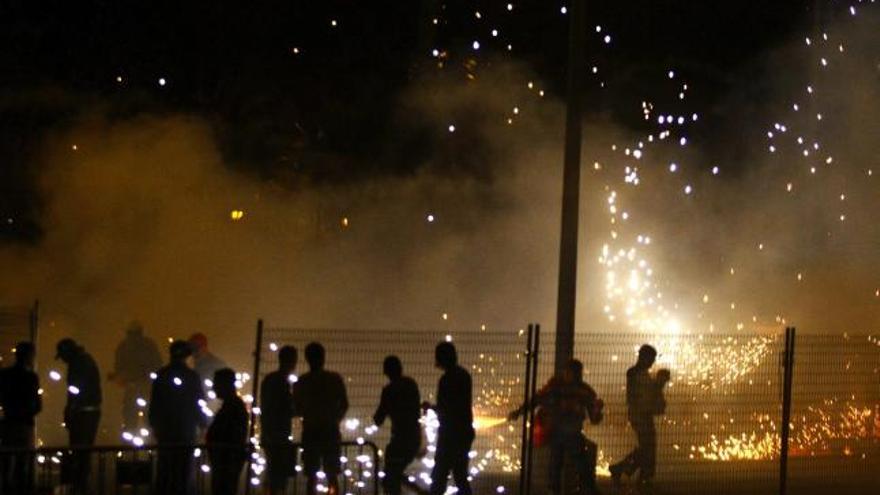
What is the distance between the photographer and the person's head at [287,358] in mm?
10883

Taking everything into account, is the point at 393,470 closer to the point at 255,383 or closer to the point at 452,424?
the point at 452,424

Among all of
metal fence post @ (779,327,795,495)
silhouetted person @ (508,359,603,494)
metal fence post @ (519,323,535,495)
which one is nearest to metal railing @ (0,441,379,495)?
metal fence post @ (519,323,535,495)

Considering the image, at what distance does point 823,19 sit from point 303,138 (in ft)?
26.7

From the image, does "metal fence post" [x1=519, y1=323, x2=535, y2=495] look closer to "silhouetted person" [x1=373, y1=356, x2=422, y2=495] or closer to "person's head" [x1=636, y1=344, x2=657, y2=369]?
"silhouetted person" [x1=373, y1=356, x2=422, y2=495]

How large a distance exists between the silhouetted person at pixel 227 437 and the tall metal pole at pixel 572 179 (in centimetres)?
334

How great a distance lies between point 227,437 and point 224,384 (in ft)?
1.21

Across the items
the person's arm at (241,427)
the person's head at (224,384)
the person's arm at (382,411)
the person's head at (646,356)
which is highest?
the person's head at (646,356)

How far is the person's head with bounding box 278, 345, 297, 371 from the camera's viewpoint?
10883 millimetres

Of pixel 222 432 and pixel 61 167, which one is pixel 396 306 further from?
pixel 222 432

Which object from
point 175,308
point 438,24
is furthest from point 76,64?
point 438,24

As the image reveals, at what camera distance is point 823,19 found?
21.8 meters

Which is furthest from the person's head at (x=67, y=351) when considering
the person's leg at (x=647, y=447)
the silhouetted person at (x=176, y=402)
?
the person's leg at (x=647, y=447)

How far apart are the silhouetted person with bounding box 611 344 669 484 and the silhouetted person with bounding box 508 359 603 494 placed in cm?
38

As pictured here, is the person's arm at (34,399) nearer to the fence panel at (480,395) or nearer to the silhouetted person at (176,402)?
the silhouetted person at (176,402)
